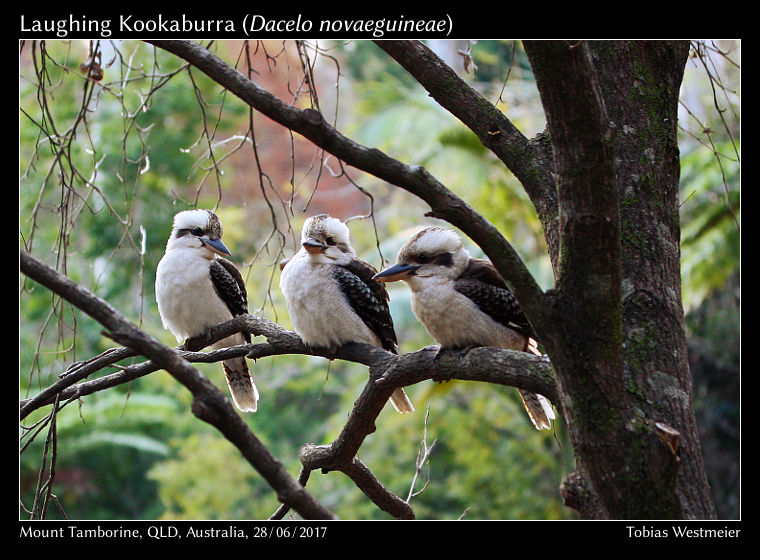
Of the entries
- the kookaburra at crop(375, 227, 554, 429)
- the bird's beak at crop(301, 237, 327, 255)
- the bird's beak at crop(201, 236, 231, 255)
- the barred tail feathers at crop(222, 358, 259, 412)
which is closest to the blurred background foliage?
the barred tail feathers at crop(222, 358, 259, 412)

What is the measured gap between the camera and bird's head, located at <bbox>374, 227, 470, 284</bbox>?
2781mm

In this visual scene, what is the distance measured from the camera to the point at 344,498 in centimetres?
912

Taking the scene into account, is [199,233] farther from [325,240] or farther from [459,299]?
[459,299]

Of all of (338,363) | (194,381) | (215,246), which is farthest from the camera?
(338,363)

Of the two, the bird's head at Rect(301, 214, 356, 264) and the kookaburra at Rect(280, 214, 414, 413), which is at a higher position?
the bird's head at Rect(301, 214, 356, 264)

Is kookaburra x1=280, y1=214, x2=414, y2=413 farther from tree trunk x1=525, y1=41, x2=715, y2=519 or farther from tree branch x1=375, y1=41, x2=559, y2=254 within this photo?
tree trunk x1=525, y1=41, x2=715, y2=519

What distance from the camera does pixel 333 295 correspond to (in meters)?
3.00

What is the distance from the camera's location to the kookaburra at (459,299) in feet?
8.54

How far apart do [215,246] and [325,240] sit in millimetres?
605

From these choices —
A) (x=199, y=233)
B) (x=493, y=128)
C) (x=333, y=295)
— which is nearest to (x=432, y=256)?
(x=333, y=295)

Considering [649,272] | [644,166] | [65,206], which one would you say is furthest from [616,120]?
[65,206]
